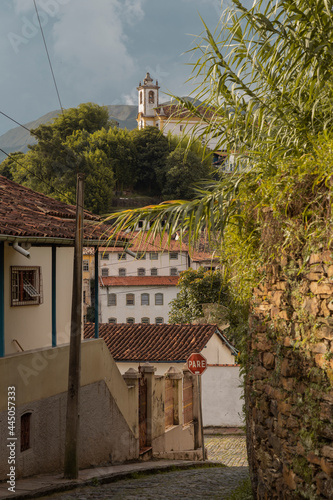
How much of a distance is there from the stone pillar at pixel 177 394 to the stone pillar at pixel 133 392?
8.59 ft

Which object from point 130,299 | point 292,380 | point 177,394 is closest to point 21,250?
point 292,380

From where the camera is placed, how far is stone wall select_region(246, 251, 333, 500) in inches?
230

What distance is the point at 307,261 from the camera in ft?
19.9

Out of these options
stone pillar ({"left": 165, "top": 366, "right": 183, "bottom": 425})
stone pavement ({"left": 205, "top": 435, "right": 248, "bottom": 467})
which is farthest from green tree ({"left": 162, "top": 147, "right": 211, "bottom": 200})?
stone pillar ({"left": 165, "top": 366, "right": 183, "bottom": 425})

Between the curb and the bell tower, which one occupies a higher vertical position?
the bell tower

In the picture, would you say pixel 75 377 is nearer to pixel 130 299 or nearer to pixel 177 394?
pixel 177 394

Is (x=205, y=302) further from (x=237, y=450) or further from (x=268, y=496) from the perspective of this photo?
(x=268, y=496)

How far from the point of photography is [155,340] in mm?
29469

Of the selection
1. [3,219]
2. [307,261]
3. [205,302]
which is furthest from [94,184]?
[307,261]

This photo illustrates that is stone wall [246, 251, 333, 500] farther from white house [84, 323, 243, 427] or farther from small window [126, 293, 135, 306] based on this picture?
small window [126, 293, 135, 306]

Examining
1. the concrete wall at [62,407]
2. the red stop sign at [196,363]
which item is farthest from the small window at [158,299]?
the concrete wall at [62,407]

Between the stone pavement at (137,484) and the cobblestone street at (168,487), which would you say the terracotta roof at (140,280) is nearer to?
the stone pavement at (137,484)

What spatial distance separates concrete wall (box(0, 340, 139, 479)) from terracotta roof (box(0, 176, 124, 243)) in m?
1.97

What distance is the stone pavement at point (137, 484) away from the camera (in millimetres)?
10070
